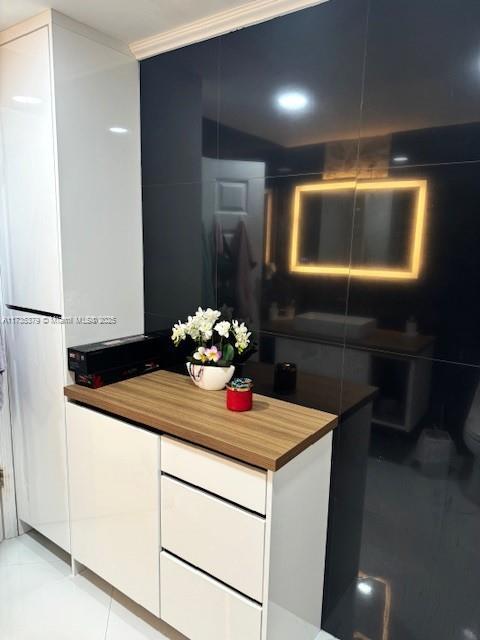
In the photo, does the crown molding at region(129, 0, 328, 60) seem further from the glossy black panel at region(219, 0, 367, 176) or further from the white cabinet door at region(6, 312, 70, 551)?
the white cabinet door at region(6, 312, 70, 551)

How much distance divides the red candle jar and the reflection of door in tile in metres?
0.34

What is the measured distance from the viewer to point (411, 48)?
1.38 meters

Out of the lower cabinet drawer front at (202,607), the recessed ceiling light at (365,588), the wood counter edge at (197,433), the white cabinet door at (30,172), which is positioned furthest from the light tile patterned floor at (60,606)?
the white cabinet door at (30,172)

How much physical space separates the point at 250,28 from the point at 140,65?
25.5 inches

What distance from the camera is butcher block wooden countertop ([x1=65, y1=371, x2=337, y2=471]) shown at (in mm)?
1362

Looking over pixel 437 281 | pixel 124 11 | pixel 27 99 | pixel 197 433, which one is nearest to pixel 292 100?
pixel 124 11

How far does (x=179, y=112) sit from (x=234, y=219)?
586 millimetres

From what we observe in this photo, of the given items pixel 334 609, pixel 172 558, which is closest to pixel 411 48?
pixel 172 558

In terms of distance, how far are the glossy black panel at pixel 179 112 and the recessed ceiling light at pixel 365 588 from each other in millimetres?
1811

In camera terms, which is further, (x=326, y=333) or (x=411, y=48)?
(x=326, y=333)

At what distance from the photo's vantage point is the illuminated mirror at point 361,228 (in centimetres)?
145

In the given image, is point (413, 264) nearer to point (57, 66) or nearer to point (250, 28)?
point (250, 28)

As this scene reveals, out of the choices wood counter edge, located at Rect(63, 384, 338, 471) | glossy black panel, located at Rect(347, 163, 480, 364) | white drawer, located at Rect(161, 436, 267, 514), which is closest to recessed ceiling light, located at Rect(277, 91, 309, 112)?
glossy black panel, located at Rect(347, 163, 480, 364)

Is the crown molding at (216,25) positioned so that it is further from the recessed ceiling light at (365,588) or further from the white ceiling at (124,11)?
the recessed ceiling light at (365,588)
